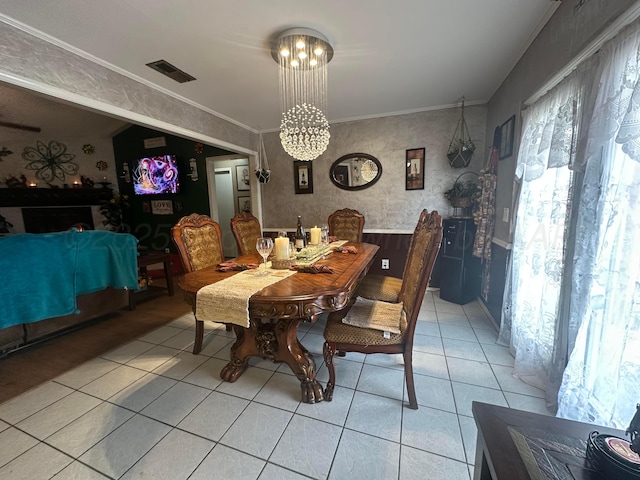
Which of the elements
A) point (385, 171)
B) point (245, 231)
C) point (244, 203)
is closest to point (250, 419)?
point (245, 231)

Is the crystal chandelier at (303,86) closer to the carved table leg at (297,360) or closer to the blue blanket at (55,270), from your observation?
the carved table leg at (297,360)

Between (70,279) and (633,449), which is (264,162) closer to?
(70,279)

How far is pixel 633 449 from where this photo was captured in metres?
0.49

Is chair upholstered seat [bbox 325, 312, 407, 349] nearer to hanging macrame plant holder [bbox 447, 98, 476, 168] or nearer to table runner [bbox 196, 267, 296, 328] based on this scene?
table runner [bbox 196, 267, 296, 328]

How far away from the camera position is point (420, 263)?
59.1 inches

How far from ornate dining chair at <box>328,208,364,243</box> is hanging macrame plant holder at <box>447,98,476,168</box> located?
1333 mm

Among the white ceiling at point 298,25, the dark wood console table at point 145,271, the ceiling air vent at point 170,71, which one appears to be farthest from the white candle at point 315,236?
the dark wood console table at point 145,271

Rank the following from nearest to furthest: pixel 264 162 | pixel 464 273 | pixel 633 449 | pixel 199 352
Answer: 1. pixel 633 449
2. pixel 199 352
3. pixel 464 273
4. pixel 264 162

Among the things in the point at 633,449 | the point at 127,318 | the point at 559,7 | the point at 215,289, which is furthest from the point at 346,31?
the point at 127,318

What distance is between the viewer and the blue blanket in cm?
192

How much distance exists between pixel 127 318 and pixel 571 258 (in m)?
3.80

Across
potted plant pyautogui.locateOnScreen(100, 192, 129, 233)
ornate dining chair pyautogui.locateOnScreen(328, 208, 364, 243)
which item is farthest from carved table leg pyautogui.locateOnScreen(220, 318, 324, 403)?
potted plant pyautogui.locateOnScreen(100, 192, 129, 233)

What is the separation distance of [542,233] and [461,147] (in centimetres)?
174

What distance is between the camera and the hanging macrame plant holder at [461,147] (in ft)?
10.0
